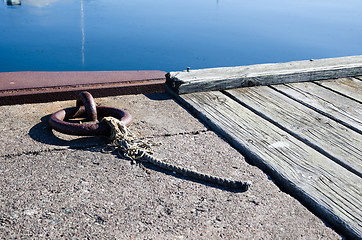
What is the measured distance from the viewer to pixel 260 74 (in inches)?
106

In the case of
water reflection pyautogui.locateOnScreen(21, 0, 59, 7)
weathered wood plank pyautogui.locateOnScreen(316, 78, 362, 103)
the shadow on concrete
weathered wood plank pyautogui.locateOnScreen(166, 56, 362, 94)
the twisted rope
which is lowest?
water reflection pyautogui.locateOnScreen(21, 0, 59, 7)

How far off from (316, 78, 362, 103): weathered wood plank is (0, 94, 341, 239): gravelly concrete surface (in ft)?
3.95

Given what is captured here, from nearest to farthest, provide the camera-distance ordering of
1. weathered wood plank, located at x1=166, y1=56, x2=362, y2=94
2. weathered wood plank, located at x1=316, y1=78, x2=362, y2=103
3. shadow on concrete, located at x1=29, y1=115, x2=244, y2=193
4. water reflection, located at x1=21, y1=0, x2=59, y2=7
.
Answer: shadow on concrete, located at x1=29, y1=115, x2=244, y2=193, weathered wood plank, located at x1=166, y1=56, x2=362, y2=94, weathered wood plank, located at x1=316, y1=78, x2=362, y2=103, water reflection, located at x1=21, y1=0, x2=59, y2=7

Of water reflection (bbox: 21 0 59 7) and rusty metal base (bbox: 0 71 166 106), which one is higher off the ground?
Result: rusty metal base (bbox: 0 71 166 106)

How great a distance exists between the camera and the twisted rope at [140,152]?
1.53 meters

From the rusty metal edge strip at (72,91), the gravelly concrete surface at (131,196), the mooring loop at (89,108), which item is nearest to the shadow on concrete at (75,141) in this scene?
the gravelly concrete surface at (131,196)

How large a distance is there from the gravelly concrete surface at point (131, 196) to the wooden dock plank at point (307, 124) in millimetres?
401

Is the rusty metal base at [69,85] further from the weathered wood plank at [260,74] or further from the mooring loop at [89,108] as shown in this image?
the mooring loop at [89,108]

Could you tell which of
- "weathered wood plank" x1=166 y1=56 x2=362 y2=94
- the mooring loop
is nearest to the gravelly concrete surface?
the mooring loop

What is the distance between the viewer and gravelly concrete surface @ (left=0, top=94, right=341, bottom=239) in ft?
4.20

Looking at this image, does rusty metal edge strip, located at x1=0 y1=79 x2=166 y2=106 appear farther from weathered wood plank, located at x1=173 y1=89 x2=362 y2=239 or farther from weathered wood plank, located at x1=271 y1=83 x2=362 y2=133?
weathered wood plank, located at x1=271 y1=83 x2=362 y2=133

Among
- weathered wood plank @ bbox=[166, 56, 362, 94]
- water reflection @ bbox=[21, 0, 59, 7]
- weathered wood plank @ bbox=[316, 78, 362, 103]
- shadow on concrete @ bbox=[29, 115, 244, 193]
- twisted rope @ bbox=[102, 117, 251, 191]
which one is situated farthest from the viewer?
water reflection @ bbox=[21, 0, 59, 7]

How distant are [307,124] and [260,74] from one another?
689 mm

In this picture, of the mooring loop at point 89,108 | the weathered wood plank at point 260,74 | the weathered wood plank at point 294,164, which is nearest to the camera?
the weathered wood plank at point 294,164
